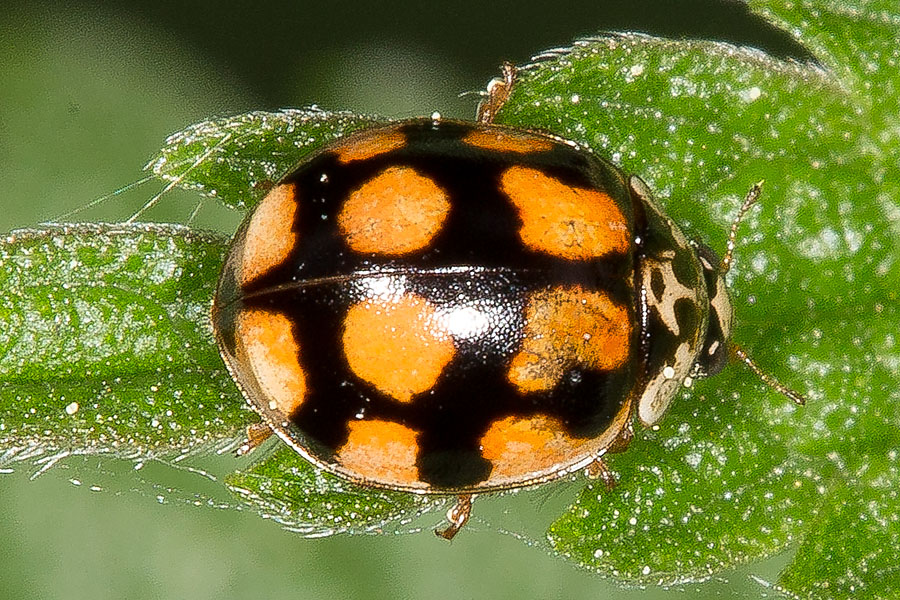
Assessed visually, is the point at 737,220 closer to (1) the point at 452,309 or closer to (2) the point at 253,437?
(1) the point at 452,309

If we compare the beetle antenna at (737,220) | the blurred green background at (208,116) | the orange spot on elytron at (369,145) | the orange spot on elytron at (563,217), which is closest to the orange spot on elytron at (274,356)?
the orange spot on elytron at (369,145)

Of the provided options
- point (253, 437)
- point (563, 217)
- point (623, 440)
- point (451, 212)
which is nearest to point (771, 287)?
point (623, 440)

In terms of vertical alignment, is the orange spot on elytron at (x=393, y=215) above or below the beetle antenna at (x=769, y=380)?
above

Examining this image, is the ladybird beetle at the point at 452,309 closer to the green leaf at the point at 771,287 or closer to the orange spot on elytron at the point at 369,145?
the orange spot on elytron at the point at 369,145

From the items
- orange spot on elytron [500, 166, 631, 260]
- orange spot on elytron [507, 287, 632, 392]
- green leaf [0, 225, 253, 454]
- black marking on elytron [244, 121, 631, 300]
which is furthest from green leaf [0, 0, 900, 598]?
orange spot on elytron [507, 287, 632, 392]

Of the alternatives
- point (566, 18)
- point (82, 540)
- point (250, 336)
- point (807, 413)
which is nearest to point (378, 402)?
point (250, 336)

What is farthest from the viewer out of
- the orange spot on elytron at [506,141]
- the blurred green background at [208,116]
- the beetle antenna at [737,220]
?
the blurred green background at [208,116]

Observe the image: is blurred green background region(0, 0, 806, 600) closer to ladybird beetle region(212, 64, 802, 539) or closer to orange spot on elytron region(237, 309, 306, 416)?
ladybird beetle region(212, 64, 802, 539)
